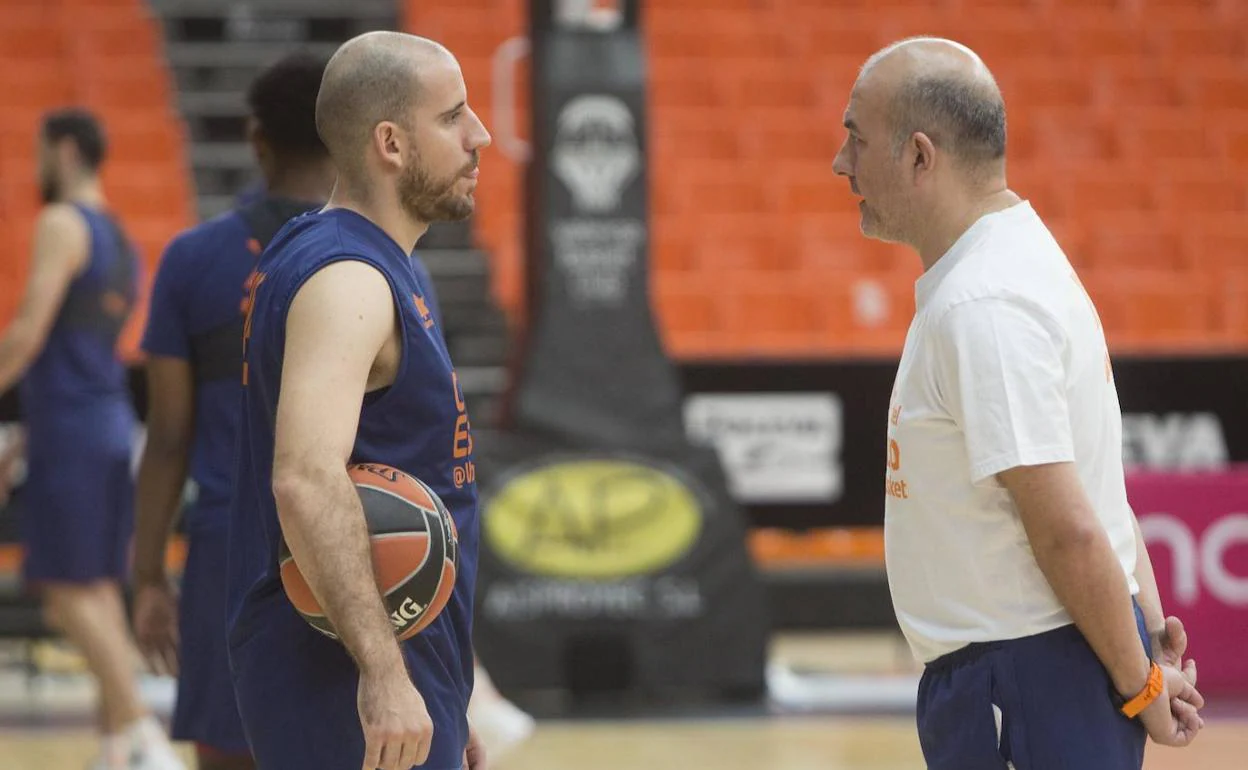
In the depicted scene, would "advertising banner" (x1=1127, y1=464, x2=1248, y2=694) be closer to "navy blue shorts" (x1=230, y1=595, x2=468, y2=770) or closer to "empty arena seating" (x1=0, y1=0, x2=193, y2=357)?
"navy blue shorts" (x1=230, y1=595, x2=468, y2=770)

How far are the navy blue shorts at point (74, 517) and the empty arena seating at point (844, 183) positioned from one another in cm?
507

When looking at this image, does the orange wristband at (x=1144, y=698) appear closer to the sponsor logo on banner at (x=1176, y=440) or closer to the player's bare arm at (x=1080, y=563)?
the player's bare arm at (x=1080, y=563)

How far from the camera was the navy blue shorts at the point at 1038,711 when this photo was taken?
7.98ft

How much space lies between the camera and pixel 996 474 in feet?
7.89

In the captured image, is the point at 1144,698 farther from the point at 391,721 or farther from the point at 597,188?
the point at 597,188

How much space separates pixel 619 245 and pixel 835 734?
2231 mm

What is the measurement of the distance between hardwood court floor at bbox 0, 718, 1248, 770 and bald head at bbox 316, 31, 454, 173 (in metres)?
3.75

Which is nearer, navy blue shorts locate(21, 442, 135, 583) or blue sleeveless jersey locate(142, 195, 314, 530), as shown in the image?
blue sleeveless jersey locate(142, 195, 314, 530)

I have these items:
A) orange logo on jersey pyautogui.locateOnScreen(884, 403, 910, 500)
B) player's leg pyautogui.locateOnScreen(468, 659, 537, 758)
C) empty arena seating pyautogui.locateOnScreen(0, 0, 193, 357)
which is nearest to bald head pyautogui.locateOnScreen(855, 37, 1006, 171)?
orange logo on jersey pyautogui.locateOnScreen(884, 403, 910, 500)

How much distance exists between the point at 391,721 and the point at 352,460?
0.40 m

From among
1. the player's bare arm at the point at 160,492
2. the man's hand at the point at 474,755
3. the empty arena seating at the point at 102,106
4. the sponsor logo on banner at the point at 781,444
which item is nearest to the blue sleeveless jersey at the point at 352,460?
the man's hand at the point at 474,755

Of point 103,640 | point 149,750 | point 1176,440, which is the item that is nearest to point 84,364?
point 103,640

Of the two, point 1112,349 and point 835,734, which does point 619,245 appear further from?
point 1112,349

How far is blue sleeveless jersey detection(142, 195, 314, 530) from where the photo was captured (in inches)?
140
